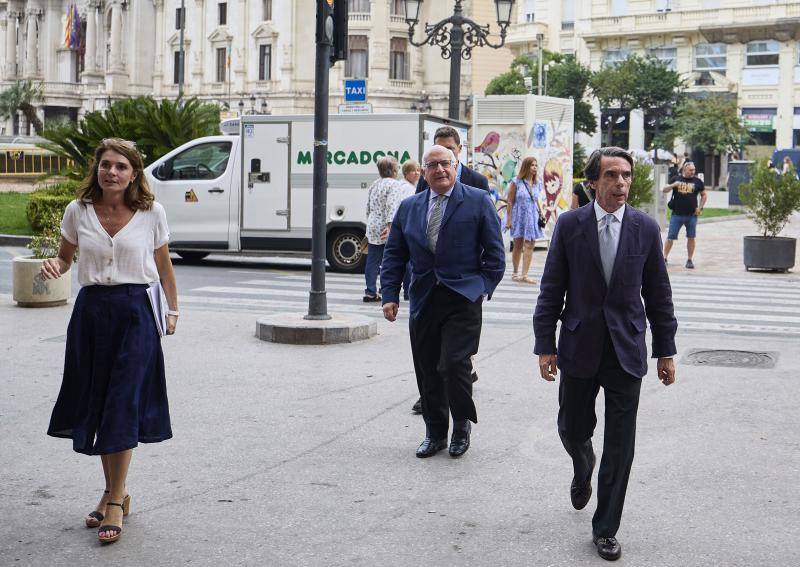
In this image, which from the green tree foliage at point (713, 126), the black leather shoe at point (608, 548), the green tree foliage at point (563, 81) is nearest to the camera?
the black leather shoe at point (608, 548)

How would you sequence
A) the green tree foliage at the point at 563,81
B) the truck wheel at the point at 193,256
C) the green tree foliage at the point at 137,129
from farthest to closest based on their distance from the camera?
the green tree foliage at the point at 563,81 < the green tree foliage at the point at 137,129 < the truck wheel at the point at 193,256

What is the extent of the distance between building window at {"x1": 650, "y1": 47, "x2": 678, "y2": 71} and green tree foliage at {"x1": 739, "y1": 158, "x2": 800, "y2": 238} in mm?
57006

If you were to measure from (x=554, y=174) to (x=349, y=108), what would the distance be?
418cm

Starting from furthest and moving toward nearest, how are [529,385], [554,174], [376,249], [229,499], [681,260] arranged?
1. [554,174]
2. [681,260]
3. [376,249]
4. [529,385]
5. [229,499]

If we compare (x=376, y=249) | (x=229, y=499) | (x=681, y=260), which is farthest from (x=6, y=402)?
(x=681, y=260)

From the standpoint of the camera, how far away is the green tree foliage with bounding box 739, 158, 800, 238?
58.4ft

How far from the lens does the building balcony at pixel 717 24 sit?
224 ft

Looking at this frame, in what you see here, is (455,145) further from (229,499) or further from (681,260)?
(681,260)

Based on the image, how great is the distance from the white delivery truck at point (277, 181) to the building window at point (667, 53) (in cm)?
5873

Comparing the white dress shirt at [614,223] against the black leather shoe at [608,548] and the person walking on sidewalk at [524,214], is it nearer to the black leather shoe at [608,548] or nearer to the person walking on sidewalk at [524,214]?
the black leather shoe at [608,548]

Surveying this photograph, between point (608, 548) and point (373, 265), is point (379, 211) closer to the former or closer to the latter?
point (373, 265)

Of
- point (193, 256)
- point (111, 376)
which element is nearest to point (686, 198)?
point (193, 256)

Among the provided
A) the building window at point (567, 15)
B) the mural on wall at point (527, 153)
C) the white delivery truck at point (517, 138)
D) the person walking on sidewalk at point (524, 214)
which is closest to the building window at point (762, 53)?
the building window at point (567, 15)

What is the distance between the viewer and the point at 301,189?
17766 millimetres
